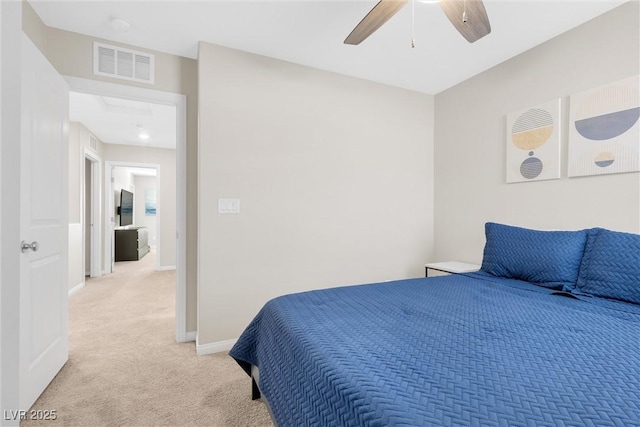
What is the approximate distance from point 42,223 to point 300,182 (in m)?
1.83

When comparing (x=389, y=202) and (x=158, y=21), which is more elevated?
(x=158, y=21)

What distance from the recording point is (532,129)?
2.46 metres

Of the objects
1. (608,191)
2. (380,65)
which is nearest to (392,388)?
(608,191)

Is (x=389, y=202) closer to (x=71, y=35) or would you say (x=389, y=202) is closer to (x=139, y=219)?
(x=71, y=35)

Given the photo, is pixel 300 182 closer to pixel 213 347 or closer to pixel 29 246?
pixel 213 347

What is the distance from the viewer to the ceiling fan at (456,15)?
4.93ft

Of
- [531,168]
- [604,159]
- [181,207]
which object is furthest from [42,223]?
[604,159]

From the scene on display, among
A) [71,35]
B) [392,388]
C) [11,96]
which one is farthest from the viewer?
[71,35]

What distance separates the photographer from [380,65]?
2.78 metres

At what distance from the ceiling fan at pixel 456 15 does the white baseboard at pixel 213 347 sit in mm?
2463

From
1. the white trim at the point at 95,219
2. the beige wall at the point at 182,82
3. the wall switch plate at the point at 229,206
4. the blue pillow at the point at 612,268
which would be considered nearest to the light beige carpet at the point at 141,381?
the beige wall at the point at 182,82

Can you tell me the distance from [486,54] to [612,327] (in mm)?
2294

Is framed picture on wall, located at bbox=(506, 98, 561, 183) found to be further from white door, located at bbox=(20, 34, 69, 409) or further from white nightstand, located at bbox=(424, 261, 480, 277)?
white door, located at bbox=(20, 34, 69, 409)

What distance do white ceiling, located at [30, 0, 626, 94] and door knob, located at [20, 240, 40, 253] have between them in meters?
1.58
